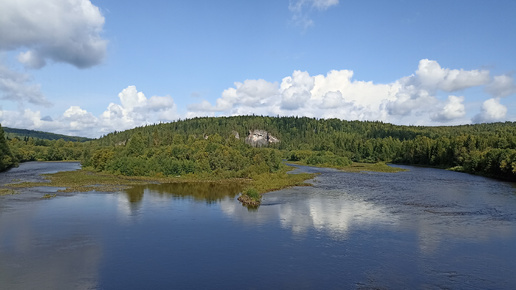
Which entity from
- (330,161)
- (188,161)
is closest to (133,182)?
(188,161)

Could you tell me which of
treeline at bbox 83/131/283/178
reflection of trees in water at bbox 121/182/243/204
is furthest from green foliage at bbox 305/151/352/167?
reflection of trees in water at bbox 121/182/243/204

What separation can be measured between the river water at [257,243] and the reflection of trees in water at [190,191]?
9.94ft

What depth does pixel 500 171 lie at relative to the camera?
3826 inches

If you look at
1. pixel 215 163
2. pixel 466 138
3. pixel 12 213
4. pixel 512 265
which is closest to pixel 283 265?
pixel 512 265

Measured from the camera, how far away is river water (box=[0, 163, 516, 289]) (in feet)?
85.8

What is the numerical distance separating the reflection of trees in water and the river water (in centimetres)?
303

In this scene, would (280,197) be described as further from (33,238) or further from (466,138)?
(466,138)

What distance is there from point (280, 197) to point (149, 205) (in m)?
21.5

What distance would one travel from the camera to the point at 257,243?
1352 inches

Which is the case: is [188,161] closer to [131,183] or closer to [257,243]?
[131,183]

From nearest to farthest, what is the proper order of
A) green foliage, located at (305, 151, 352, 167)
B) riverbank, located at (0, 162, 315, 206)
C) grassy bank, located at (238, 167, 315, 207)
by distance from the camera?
grassy bank, located at (238, 167, 315, 207), riverbank, located at (0, 162, 315, 206), green foliage, located at (305, 151, 352, 167)

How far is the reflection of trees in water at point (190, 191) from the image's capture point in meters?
61.1

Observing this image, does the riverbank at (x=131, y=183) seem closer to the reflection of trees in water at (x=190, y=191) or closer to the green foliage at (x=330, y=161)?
the reflection of trees in water at (x=190, y=191)

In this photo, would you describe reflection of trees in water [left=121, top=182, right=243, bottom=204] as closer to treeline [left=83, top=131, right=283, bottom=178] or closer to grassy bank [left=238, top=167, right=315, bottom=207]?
grassy bank [left=238, top=167, right=315, bottom=207]
